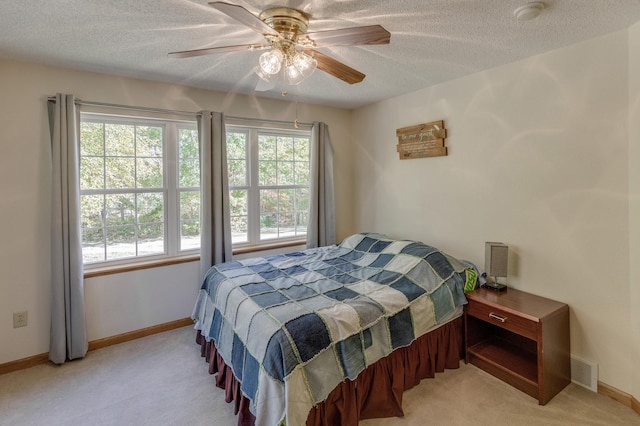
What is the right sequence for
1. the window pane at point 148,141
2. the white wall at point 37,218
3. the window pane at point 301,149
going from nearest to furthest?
the white wall at point 37,218 < the window pane at point 148,141 < the window pane at point 301,149

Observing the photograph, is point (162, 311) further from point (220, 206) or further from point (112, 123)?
point (112, 123)

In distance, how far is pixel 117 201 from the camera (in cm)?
288

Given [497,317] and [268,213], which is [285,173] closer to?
[268,213]

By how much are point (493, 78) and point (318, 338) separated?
2.46 meters

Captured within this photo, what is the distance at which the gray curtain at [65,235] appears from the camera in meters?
2.46

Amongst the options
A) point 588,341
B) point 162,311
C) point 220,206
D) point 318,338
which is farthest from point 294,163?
point 588,341

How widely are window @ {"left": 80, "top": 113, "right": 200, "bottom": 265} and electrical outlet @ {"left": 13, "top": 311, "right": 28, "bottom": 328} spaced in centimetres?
55

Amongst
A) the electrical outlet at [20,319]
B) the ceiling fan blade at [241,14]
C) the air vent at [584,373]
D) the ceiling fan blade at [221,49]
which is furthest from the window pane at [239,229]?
the air vent at [584,373]

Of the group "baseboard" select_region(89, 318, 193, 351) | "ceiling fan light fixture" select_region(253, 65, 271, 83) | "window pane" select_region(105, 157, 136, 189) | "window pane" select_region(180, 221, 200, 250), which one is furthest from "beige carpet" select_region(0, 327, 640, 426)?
"ceiling fan light fixture" select_region(253, 65, 271, 83)

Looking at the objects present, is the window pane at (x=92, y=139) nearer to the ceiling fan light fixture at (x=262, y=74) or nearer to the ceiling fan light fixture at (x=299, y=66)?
the ceiling fan light fixture at (x=262, y=74)

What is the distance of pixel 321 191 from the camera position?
12.5 feet

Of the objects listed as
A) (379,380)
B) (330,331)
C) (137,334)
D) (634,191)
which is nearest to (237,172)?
(137,334)

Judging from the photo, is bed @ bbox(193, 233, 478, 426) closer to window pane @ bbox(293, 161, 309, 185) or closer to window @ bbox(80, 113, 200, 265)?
window @ bbox(80, 113, 200, 265)

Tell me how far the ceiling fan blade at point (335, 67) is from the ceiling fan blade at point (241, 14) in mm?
318
